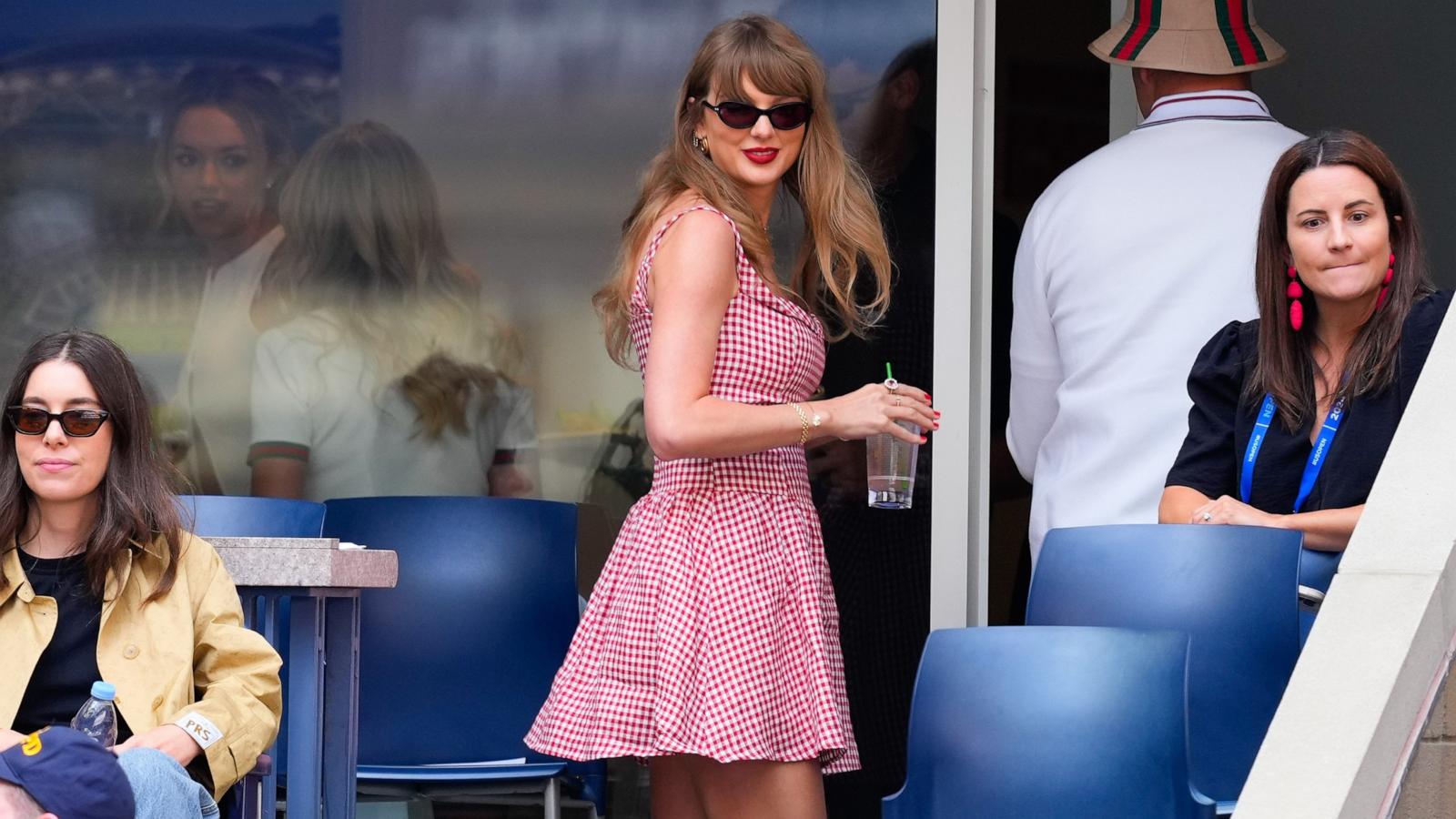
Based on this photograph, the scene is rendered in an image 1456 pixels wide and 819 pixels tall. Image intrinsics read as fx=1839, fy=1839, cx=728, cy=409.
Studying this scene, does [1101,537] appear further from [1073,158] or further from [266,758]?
[1073,158]

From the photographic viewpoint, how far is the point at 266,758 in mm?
2682

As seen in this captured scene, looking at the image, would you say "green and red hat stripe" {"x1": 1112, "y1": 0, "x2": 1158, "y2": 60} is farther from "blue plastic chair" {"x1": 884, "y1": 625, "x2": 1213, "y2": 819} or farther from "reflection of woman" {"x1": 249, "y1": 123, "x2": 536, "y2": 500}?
"reflection of woman" {"x1": 249, "y1": 123, "x2": 536, "y2": 500}

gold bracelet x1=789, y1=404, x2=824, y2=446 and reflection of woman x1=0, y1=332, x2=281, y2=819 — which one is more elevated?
gold bracelet x1=789, y1=404, x2=824, y2=446

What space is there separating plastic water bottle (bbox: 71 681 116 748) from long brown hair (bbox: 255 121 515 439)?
2274 mm

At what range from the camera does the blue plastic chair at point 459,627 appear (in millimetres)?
3893

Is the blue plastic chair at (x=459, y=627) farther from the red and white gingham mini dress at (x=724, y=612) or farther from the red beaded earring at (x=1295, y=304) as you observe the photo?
the red beaded earring at (x=1295, y=304)

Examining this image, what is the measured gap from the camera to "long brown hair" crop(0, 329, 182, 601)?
2711 mm

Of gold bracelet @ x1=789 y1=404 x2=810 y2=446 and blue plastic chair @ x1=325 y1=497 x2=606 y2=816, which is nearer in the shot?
gold bracelet @ x1=789 y1=404 x2=810 y2=446

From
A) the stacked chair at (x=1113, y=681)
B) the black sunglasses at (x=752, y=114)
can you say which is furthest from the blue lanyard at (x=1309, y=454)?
the black sunglasses at (x=752, y=114)

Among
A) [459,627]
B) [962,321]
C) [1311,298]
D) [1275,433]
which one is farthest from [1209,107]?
[459,627]

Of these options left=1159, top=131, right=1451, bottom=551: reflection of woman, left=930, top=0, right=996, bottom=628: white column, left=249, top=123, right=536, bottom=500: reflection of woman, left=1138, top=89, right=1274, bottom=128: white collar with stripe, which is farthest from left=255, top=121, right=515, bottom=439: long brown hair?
left=1159, top=131, right=1451, bottom=551: reflection of woman

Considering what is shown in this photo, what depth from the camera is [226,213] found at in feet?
15.8

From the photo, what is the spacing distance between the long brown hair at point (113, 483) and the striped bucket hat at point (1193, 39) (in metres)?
2.16

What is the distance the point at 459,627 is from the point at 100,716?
1399 millimetres
